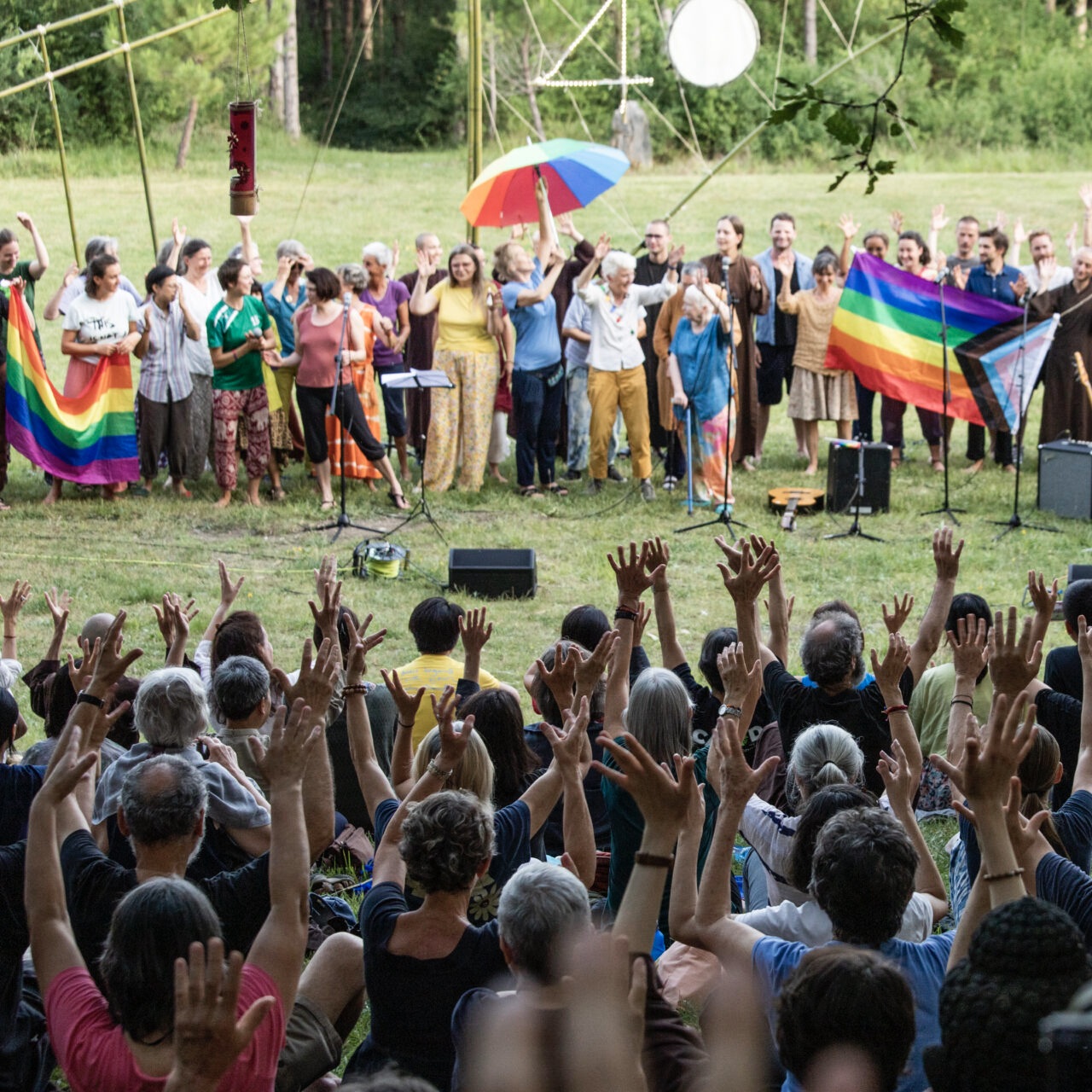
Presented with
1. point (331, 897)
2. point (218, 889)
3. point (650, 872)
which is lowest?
point (331, 897)

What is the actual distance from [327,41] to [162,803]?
120 feet

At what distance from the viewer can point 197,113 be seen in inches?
1238

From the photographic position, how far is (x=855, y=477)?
11.7 meters

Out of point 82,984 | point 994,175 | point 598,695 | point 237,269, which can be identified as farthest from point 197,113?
point 82,984

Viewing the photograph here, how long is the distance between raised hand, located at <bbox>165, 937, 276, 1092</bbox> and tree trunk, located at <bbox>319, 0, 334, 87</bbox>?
37072mm

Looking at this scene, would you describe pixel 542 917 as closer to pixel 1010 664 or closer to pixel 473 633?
pixel 1010 664

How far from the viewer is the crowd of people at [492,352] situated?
37.6ft

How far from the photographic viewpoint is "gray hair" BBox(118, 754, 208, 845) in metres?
3.58

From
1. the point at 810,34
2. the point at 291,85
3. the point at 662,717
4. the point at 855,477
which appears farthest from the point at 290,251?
the point at 810,34

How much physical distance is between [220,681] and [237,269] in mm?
6958

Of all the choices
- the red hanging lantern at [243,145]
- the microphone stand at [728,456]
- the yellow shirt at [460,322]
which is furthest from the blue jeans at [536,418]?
the red hanging lantern at [243,145]

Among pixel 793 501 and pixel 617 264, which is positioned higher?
pixel 617 264

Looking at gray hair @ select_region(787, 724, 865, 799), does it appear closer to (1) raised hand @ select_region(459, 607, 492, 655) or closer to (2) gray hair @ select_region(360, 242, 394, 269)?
(1) raised hand @ select_region(459, 607, 492, 655)

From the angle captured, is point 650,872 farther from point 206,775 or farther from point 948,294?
point 948,294
